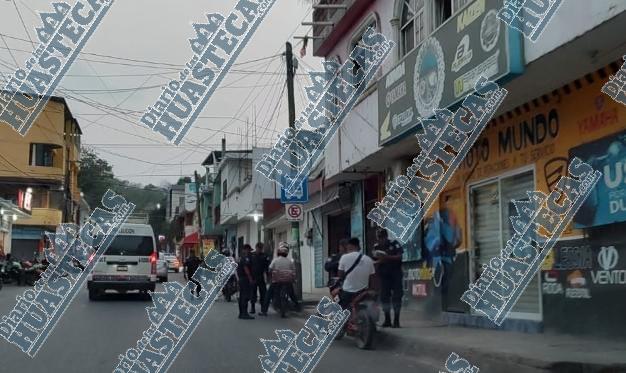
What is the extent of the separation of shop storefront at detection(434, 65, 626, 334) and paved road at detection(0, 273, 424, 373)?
233 centimetres

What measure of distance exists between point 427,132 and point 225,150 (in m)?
35.3

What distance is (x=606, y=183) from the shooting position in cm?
896

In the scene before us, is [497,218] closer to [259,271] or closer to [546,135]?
[546,135]

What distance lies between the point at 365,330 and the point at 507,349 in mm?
2368

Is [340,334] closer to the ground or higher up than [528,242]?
closer to the ground

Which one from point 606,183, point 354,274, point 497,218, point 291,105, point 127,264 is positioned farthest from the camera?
point 127,264

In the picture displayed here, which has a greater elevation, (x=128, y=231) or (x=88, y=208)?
(x=88, y=208)

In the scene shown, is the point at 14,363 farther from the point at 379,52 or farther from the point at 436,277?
the point at 379,52

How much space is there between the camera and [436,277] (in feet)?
45.1

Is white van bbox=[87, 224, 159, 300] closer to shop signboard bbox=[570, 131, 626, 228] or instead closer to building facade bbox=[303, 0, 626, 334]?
building facade bbox=[303, 0, 626, 334]

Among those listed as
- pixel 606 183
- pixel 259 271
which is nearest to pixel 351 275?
pixel 606 183

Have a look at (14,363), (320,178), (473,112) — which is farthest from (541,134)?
(320,178)

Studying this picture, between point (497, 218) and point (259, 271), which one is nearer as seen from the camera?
point (497, 218)

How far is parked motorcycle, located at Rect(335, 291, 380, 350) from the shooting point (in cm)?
1037
